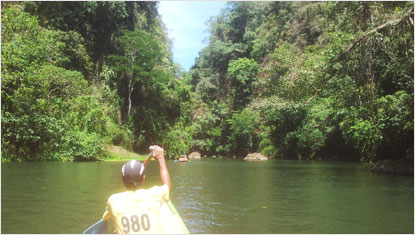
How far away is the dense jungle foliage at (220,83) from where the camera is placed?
1346 cm

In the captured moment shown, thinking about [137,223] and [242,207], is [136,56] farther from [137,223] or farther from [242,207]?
[137,223]

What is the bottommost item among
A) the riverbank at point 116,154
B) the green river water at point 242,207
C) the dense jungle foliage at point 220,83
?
the green river water at point 242,207

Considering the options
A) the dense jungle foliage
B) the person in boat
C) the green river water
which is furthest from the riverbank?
the person in boat

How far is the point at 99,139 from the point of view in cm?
Answer: 2605

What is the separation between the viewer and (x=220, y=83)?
53.8m

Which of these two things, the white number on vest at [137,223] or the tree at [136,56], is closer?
the white number on vest at [137,223]

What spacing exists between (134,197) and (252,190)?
311 inches

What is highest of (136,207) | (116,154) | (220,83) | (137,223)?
(220,83)

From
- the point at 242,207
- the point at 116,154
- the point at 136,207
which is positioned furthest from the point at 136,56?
the point at 136,207

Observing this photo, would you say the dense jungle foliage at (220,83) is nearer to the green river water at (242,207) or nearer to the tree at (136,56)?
the tree at (136,56)

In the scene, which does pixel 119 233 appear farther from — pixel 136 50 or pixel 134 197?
pixel 136 50

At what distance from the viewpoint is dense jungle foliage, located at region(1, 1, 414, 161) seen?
13.5 m

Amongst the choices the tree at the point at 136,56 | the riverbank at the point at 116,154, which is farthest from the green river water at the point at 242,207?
the tree at the point at 136,56

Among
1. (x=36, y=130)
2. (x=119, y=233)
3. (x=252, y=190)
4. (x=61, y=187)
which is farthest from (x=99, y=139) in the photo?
(x=119, y=233)
